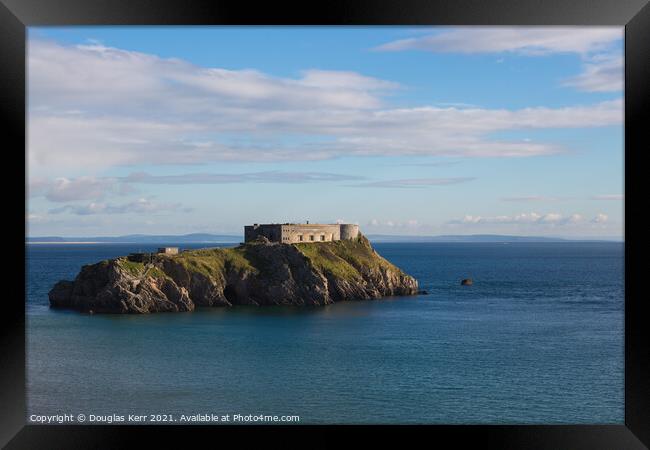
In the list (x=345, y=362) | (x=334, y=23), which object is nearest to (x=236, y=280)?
(x=345, y=362)

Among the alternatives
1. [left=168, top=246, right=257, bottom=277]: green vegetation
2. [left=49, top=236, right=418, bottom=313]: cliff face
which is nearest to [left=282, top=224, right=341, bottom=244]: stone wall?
[left=49, top=236, right=418, bottom=313]: cliff face

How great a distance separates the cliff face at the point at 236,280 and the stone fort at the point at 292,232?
67.6 inches

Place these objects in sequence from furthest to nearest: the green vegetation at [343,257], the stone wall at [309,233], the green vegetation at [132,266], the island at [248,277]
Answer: the stone wall at [309,233] → the green vegetation at [343,257] → the island at [248,277] → the green vegetation at [132,266]

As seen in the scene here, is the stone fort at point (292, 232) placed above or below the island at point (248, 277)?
above

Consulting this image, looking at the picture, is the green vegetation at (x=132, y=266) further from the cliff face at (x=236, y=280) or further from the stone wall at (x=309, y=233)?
the stone wall at (x=309, y=233)

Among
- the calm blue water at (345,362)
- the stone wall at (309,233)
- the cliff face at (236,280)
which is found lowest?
the calm blue water at (345,362)

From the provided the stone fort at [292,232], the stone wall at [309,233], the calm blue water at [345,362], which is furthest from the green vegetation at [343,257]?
the calm blue water at [345,362]

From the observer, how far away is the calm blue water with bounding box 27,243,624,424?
30.6 meters

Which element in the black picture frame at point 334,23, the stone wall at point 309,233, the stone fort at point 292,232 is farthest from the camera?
the stone wall at point 309,233

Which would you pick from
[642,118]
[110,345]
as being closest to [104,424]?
[642,118]

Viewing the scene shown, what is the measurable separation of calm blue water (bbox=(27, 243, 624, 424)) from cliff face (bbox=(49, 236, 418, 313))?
229 cm

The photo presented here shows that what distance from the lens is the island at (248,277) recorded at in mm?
58688

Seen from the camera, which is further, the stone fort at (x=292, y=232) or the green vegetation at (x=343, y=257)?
the stone fort at (x=292, y=232)

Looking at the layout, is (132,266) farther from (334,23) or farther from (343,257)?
(334,23)
